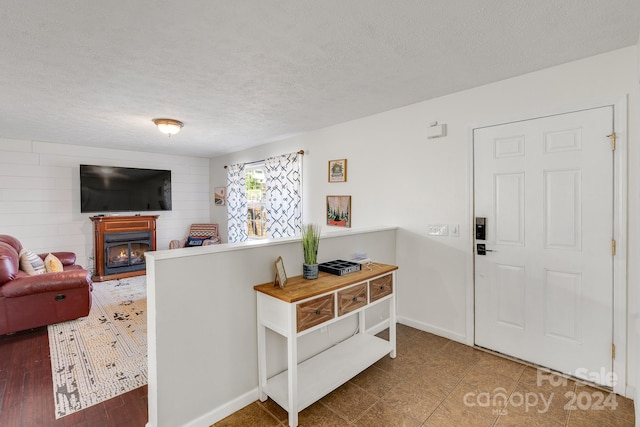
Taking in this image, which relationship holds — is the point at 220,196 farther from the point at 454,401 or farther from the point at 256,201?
the point at 454,401

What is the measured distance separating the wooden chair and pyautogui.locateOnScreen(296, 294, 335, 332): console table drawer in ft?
15.4

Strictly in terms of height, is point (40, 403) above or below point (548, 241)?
below

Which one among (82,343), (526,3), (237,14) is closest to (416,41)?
(526,3)

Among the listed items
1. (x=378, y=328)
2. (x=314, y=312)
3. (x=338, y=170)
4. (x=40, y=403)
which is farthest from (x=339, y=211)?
(x=40, y=403)

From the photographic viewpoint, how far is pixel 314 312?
1918 millimetres

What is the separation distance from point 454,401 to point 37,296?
3966 mm

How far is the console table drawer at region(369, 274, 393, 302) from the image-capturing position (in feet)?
7.75

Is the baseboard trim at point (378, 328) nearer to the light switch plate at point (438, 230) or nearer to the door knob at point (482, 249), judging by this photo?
the light switch plate at point (438, 230)

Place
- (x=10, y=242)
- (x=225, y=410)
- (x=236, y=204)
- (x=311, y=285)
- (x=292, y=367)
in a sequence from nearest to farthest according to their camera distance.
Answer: (x=292, y=367)
(x=225, y=410)
(x=311, y=285)
(x=10, y=242)
(x=236, y=204)

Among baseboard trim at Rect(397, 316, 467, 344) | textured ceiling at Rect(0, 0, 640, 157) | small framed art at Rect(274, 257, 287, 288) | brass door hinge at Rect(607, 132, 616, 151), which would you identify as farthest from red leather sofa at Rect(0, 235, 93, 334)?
brass door hinge at Rect(607, 132, 616, 151)

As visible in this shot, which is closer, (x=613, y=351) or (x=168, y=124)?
(x=613, y=351)

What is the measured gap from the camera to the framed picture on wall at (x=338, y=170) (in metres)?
3.86

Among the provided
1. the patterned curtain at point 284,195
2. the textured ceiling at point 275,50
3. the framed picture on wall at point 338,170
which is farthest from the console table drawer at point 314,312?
the patterned curtain at point 284,195

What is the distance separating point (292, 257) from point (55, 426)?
5.73 ft
